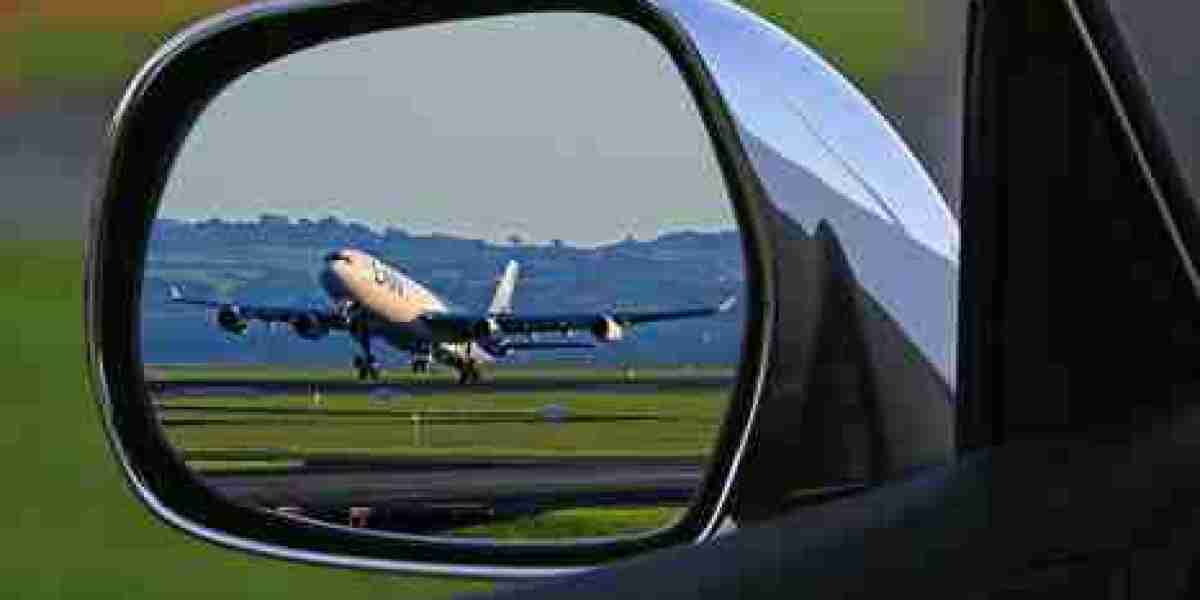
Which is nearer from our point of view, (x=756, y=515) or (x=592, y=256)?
(x=756, y=515)

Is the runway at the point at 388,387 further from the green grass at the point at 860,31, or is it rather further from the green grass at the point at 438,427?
the green grass at the point at 860,31

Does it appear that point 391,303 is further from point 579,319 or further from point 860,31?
point 860,31

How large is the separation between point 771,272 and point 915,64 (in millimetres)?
192

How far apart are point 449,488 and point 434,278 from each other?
18cm

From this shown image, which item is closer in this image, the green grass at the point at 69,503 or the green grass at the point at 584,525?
the green grass at the point at 584,525

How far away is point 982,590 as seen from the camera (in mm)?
1205

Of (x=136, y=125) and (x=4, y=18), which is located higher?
(x=4, y=18)

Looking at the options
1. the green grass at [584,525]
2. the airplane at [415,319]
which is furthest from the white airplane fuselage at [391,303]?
the green grass at [584,525]

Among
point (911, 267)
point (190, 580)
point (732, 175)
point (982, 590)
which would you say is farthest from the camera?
point (190, 580)

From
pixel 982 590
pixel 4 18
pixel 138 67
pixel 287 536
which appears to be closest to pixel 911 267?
pixel 982 590

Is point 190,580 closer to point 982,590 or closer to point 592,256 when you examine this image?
point 592,256

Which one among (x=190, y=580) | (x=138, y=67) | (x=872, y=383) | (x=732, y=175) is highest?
(x=138, y=67)

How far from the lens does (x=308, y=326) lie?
6.38 feet

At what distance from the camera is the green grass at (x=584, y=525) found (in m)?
1.62
